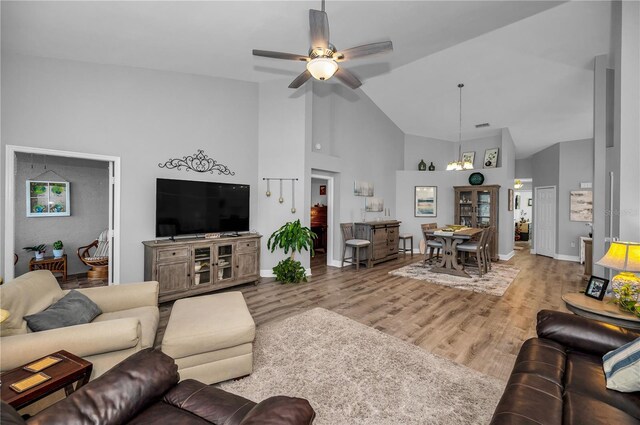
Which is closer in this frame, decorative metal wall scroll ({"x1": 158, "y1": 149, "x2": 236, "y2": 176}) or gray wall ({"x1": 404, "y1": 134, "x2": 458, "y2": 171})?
decorative metal wall scroll ({"x1": 158, "y1": 149, "x2": 236, "y2": 176})

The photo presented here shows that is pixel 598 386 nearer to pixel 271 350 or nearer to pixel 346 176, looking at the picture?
pixel 271 350

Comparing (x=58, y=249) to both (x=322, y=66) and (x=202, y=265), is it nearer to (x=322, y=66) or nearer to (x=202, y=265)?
(x=202, y=265)

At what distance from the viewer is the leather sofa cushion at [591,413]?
3.76 feet

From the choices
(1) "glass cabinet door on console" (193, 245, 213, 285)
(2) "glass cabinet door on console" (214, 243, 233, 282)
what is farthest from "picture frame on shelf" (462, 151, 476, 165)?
(1) "glass cabinet door on console" (193, 245, 213, 285)

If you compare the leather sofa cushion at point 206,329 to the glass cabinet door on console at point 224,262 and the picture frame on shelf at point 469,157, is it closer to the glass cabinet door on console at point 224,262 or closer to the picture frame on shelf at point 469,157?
the glass cabinet door on console at point 224,262

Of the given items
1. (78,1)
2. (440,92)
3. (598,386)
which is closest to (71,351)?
(598,386)

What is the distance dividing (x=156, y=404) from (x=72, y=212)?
5.50 metres

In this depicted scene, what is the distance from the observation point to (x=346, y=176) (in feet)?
21.1

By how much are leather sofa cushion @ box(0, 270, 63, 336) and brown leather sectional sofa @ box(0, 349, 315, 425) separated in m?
A: 1.03

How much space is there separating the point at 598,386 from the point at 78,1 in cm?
491

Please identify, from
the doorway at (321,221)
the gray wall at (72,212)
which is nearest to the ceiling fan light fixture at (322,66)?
the doorway at (321,221)

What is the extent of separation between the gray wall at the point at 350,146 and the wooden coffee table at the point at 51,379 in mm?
4473

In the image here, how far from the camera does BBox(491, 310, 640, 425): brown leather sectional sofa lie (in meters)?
1.17

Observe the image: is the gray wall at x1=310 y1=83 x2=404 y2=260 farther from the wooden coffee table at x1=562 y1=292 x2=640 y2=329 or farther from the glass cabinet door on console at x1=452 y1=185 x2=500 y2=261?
the wooden coffee table at x1=562 y1=292 x2=640 y2=329
